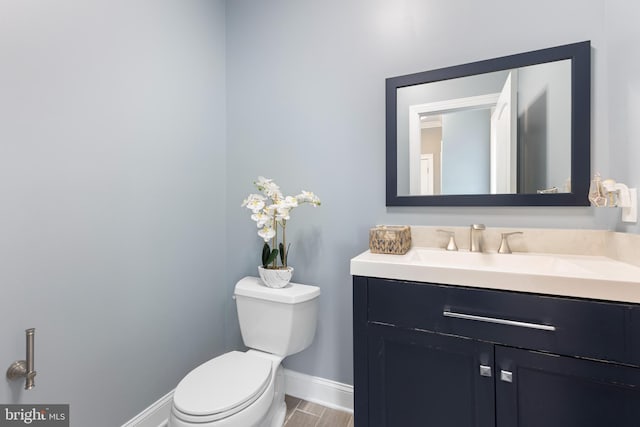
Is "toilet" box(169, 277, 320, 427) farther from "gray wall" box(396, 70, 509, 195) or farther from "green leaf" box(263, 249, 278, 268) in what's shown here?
"gray wall" box(396, 70, 509, 195)

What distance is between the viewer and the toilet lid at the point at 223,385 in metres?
1.08

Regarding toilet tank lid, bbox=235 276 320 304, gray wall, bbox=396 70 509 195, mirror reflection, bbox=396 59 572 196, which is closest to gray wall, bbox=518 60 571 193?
mirror reflection, bbox=396 59 572 196

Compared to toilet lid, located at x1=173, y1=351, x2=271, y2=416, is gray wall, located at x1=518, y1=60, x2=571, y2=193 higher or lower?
higher

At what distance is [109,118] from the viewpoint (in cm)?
127

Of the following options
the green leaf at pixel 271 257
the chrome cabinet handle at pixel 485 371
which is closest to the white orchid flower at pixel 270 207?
the green leaf at pixel 271 257

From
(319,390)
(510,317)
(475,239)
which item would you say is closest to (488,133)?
(475,239)

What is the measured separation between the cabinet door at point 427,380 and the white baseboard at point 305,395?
550 mm

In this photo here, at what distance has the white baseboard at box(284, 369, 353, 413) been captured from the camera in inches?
64.2

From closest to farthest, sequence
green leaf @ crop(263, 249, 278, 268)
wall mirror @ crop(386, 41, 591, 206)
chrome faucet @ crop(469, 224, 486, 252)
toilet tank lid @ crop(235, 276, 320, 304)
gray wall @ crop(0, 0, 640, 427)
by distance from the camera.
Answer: gray wall @ crop(0, 0, 640, 427) < wall mirror @ crop(386, 41, 591, 206) < chrome faucet @ crop(469, 224, 486, 252) < toilet tank lid @ crop(235, 276, 320, 304) < green leaf @ crop(263, 249, 278, 268)

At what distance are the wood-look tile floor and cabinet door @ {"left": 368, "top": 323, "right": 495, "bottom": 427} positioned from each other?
0.51m

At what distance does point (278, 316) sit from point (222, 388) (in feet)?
1.27
